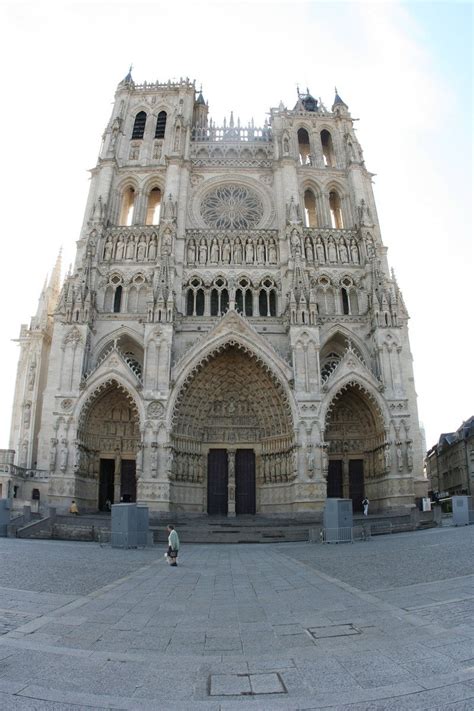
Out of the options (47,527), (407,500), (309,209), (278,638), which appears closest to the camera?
(278,638)

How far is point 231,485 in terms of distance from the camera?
26547 mm

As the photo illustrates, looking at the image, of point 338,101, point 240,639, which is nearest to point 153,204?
point 338,101

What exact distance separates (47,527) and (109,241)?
19060 mm

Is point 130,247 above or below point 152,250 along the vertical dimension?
above

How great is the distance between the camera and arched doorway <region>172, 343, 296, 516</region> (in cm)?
2584

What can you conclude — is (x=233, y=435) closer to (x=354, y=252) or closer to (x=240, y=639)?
(x=354, y=252)

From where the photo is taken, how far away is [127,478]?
88.8ft

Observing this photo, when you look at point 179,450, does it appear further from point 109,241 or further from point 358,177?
point 358,177

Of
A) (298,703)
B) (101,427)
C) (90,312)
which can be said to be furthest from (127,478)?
(298,703)

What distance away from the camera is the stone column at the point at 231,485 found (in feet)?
85.1

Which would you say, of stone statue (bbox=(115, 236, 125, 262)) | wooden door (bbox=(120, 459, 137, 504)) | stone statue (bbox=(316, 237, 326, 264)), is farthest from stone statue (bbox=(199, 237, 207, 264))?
wooden door (bbox=(120, 459, 137, 504))

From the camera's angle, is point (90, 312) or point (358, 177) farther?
point (358, 177)

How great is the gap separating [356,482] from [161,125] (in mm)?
31632

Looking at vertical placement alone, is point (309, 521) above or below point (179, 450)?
below
